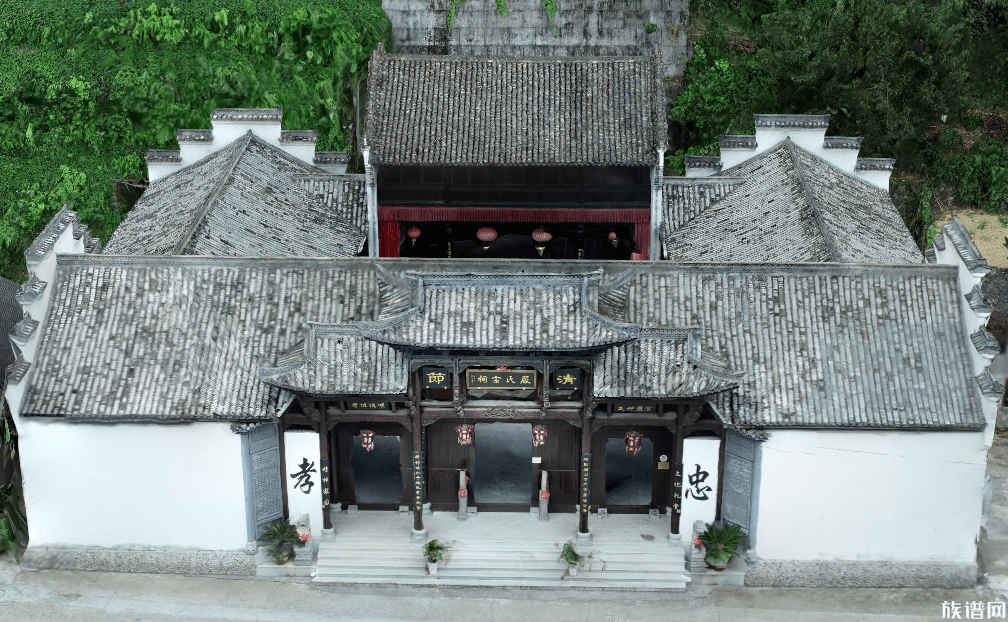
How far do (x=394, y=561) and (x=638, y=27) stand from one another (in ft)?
107

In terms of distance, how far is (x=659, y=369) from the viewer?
90.5 feet

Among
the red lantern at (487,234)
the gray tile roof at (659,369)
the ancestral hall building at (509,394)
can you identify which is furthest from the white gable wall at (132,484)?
the red lantern at (487,234)

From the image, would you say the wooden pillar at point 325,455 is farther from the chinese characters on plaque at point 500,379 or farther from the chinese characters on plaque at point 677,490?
the chinese characters on plaque at point 677,490

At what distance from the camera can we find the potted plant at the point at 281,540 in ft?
94.0

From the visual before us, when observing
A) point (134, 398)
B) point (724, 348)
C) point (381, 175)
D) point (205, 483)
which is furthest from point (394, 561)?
point (381, 175)

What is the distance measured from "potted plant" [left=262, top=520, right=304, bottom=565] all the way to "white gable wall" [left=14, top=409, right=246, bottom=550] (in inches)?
27.7

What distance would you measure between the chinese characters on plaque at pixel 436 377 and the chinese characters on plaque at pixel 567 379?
2665mm

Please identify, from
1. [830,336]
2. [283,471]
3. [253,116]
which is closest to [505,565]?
[283,471]

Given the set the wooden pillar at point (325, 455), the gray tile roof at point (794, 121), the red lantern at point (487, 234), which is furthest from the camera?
the gray tile roof at point (794, 121)

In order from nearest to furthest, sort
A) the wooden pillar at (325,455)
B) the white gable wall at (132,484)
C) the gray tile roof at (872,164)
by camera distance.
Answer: the white gable wall at (132,484) < the wooden pillar at (325,455) < the gray tile roof at (872,164)

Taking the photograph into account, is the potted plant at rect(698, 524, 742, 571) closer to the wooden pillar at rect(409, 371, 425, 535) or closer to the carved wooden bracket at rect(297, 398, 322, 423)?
the wooden pillar at rect(409, 371, 425, 535)

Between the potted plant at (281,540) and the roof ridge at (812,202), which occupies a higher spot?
the roof ridge at (812,202)

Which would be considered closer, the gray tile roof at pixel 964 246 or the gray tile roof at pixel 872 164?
the gray tile roof at pixel 964 246

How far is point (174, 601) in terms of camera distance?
91.4 ft
